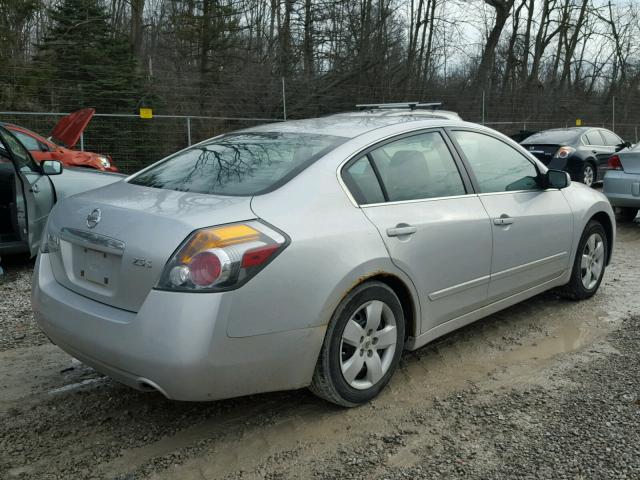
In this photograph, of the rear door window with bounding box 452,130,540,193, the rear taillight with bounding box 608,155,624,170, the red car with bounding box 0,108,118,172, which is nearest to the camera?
the rear door window with bounding box 452,130,540,193

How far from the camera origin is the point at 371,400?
3.31 metres

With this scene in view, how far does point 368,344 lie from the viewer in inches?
125

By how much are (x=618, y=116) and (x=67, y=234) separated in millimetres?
27002

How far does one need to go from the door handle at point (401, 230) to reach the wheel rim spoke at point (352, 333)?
0.50 m

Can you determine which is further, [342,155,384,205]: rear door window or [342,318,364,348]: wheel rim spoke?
[342,155,384,205]: rear door window

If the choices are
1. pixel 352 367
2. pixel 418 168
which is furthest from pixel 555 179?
pixel 352 367

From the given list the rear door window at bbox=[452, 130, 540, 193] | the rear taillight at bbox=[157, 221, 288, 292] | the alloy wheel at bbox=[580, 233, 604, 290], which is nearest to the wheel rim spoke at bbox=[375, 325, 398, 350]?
the rear taillight at bbox=[157, 221, 288, 292]

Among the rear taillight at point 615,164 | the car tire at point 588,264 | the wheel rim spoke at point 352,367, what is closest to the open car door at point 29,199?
the wheel rim spoke at point 352,367

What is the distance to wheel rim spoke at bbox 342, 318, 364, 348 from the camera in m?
Result: 3.04

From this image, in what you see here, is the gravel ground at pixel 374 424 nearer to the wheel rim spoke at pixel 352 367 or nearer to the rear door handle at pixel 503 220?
the wheel rim spoke at pixel 352 367

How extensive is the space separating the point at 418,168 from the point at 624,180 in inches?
245

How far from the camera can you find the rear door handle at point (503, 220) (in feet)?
12.7

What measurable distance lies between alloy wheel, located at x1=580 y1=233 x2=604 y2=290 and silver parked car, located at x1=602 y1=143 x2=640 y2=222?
154 inches

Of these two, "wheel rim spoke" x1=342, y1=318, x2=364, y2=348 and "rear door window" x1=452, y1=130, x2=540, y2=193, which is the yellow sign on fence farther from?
"wheel rim spoke" x1=342, y1=318, x2=364, y2=348
